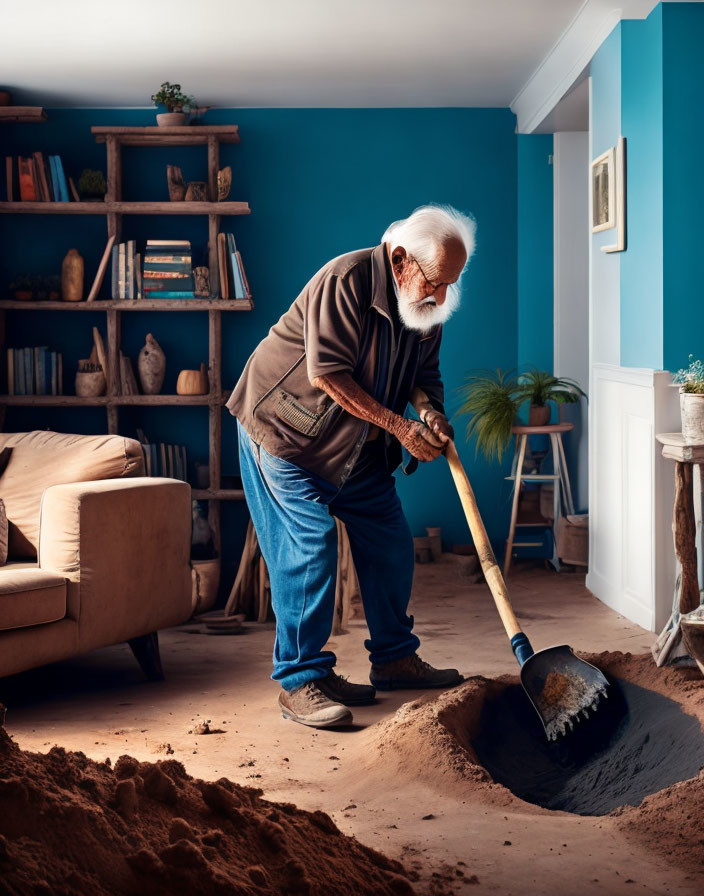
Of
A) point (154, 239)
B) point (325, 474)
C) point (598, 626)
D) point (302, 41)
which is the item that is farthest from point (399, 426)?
point (154, 239)

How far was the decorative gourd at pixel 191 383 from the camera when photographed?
17.9 feet

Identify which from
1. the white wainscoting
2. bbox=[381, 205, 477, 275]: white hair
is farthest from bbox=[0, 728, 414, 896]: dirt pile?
the white wainscoting

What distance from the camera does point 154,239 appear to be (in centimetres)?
568

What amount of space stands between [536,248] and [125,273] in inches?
88.7

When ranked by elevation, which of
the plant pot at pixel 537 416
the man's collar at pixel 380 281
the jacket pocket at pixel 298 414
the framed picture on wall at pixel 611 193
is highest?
the framed picture on wall at pixel 611 193

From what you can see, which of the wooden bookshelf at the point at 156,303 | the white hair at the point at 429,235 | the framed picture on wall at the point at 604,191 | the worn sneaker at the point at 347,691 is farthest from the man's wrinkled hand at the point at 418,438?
the wooden bookshelf at the point at 156,303

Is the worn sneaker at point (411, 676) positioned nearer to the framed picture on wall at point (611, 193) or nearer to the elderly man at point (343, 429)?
the elderly man at point (343, 429)

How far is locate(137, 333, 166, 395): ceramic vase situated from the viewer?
18.1 ft

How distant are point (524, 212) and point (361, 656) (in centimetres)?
299

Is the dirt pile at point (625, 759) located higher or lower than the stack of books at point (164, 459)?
lower

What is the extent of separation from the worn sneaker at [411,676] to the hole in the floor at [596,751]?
49cm

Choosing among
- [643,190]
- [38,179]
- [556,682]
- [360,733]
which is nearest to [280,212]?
[38,179]

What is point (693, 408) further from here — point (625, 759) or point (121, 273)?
point (121, 273)

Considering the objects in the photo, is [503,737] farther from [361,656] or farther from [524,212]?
[524,212]
